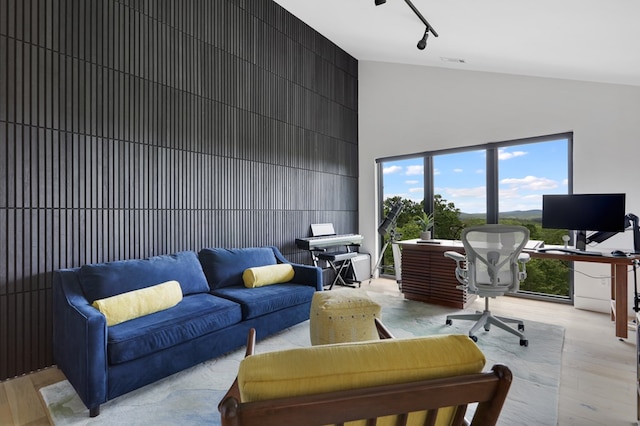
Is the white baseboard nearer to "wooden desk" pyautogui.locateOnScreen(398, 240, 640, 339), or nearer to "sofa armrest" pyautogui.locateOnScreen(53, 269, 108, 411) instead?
"wooden desk" pyautogui.locateOnScreen(398, 240, 640, 339)

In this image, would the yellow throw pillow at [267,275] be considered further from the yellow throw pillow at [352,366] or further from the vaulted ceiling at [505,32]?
the vaulted ceiling at [505,32]

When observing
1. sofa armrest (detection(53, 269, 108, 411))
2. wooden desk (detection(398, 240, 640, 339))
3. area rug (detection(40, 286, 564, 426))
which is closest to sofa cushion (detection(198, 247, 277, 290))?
area rug (detection(40, 286, 564, 426))

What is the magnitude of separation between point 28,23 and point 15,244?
5.64 ft

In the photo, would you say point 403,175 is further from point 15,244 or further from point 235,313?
point 15,244

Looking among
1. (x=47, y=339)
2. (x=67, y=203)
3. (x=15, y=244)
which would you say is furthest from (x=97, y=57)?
(x=47, y=339)

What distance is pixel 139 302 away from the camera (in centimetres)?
234

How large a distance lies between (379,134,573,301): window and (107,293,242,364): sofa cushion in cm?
381

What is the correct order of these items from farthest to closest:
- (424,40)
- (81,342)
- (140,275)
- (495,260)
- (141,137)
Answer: (424,40)
(141,137)
(495,260)
(140,275)
(81,342)

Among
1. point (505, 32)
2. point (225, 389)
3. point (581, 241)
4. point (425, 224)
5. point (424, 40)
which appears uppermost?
point (424, 40)

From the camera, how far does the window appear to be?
4207mm

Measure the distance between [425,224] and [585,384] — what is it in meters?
2.90

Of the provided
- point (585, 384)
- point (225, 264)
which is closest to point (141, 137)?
point (225, 264)

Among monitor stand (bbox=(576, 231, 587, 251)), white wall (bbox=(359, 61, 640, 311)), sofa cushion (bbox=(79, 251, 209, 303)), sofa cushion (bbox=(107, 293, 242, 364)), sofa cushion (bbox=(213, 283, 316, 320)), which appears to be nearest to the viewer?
sofa cushion (bbox=(107, 293, 242, 364))

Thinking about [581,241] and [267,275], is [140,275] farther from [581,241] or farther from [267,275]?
[581,241]
